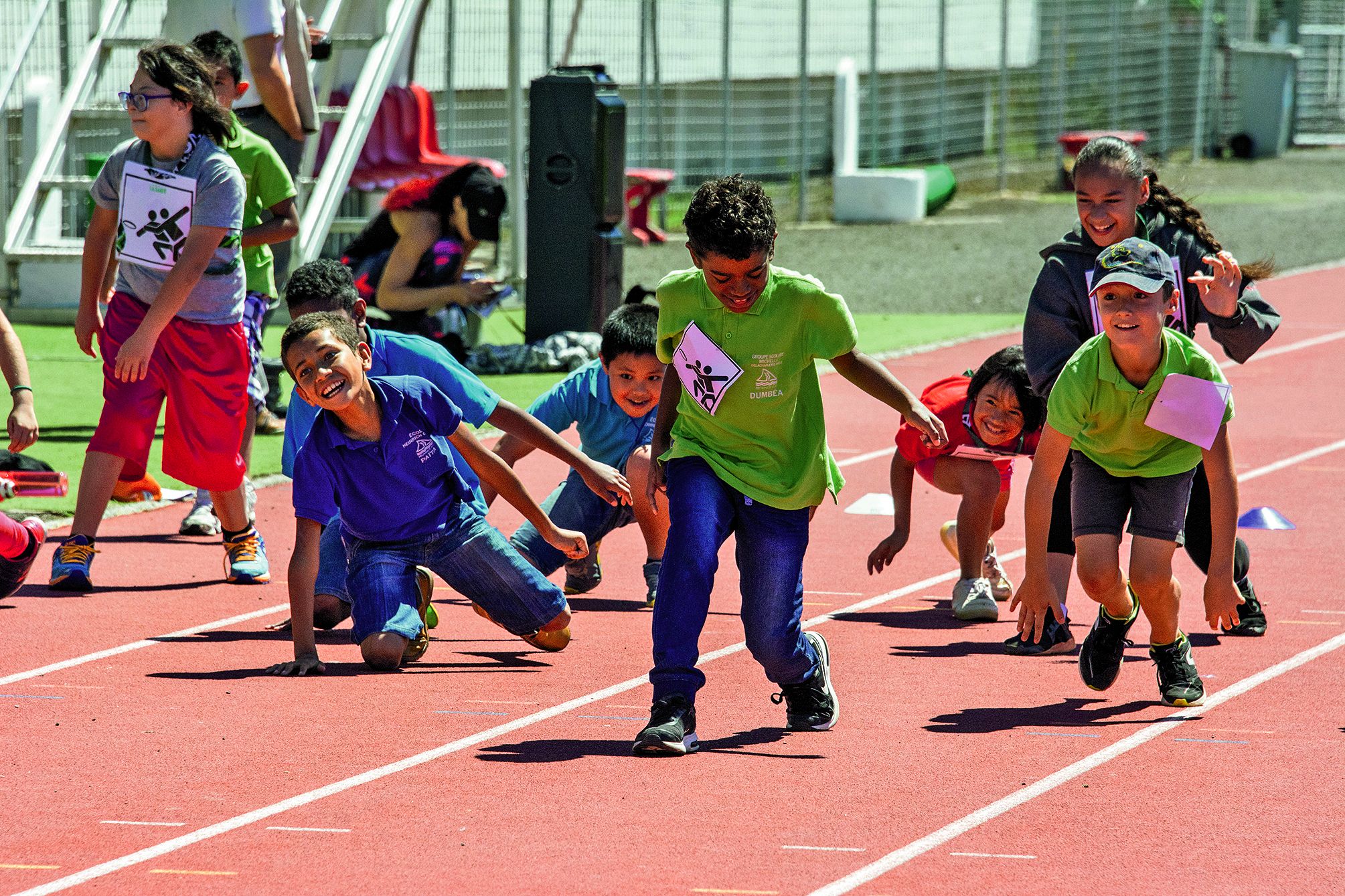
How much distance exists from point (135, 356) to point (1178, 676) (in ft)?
12.4

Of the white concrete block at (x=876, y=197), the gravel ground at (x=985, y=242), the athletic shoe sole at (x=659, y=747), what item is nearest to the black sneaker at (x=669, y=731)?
the athletic shoe sole at (x=659, y=747)

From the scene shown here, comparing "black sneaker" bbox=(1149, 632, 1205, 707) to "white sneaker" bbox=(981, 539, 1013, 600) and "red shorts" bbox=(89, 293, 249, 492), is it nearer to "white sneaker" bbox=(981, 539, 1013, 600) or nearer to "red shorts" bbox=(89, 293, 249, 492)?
"white sneaker" bbox=(981, 539, 1013, 600)

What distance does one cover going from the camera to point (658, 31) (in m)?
23.5

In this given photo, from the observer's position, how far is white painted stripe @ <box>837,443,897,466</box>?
10445 mm

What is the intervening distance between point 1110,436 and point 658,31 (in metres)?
18.3

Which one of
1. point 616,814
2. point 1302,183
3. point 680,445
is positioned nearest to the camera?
point 616,814

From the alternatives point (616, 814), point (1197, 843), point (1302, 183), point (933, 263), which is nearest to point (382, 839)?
point (616, 814)

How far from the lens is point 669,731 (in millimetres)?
5273

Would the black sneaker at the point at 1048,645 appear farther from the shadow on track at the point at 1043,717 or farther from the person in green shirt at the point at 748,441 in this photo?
the person in green shirt at the point at 748,441

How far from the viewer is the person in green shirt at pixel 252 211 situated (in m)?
8.12

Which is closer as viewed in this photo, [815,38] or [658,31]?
[658,31]

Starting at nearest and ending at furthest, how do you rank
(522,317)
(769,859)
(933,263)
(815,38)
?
(769,859), (522,317), (933,263), (815,38)

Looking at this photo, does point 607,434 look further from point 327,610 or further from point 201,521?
point 201,521

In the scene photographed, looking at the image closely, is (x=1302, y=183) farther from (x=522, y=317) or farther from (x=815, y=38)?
(x=522, y=317)
